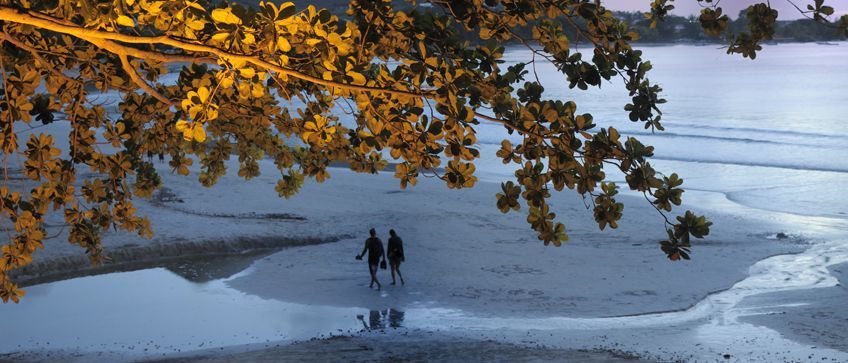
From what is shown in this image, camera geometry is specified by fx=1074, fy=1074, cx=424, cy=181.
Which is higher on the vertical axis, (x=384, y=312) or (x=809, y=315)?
(x=384, y=312)

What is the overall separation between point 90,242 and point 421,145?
248 cm

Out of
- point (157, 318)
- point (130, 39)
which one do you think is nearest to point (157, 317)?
point (157, 318)

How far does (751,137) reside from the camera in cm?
4500

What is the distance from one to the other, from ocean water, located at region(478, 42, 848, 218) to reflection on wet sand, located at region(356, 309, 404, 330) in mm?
5587

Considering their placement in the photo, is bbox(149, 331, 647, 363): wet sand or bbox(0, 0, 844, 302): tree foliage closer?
bbox(0, 0, 844, 302): tree foliage

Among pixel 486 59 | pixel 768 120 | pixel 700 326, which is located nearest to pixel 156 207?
pixel 700 326

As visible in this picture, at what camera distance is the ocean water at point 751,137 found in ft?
97.6

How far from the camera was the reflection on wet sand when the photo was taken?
14.5m

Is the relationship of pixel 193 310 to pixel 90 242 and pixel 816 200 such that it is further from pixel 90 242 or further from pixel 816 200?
pixel 816 200

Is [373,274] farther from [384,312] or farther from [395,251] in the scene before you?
[384,312]

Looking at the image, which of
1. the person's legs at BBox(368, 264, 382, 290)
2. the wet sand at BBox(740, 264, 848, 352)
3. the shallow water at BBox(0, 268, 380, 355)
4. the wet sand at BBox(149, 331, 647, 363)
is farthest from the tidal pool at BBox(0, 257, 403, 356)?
the wet sand at BBox(740, 264, 848, 352)

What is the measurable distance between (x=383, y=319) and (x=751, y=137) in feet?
110

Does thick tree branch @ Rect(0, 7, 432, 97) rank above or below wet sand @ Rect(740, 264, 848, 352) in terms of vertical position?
above

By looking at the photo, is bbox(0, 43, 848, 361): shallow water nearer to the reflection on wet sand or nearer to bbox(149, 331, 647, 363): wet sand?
the reflection on wet sand
